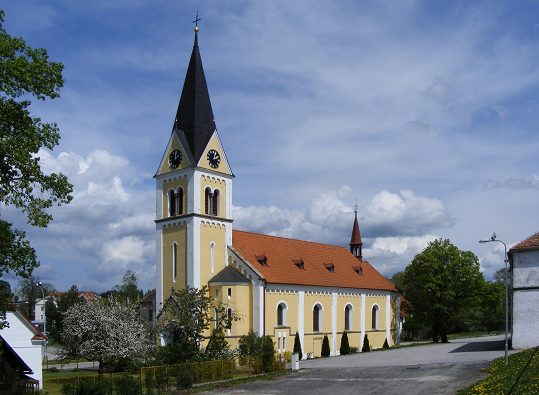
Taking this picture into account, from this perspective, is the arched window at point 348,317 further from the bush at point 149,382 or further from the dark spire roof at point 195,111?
the bush at point 149,382

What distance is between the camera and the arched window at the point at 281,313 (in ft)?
143

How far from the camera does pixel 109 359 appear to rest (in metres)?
35.2

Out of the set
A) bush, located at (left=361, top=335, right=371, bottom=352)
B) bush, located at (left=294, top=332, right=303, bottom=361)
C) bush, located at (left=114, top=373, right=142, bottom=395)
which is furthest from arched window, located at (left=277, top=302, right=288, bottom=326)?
bush, located at (left=114, top=373, right=142, bottom=395)

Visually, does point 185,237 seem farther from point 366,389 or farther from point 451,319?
point 451,319

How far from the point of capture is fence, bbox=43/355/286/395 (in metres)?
27.5

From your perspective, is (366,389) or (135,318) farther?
(135,318)

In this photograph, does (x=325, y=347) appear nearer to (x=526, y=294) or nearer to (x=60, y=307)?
(x=526, y=294)

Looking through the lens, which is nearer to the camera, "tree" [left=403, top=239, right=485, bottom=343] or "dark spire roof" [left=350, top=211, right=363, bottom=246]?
"tree" [left=403, top=239, right=485, bottom=343]

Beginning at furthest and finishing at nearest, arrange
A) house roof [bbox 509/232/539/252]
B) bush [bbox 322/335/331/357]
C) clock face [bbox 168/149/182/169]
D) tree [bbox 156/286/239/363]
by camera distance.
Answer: bush [bbox 322/335/331/357]
clock face [bbox 168/149/182/169]
house roof [bbox 509/232/539/252]
tree [bbox 156/286/239/363]

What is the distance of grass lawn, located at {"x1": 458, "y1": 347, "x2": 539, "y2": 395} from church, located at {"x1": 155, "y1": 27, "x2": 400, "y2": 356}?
1930cm

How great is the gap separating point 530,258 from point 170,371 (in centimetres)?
2554

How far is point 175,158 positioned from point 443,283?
3054cm

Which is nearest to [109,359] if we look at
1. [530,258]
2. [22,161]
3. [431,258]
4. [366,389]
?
[366,389]

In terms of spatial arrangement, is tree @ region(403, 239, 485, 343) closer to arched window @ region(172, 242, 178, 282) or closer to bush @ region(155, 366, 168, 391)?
arched window @ region(172, 242, 178, 282)
